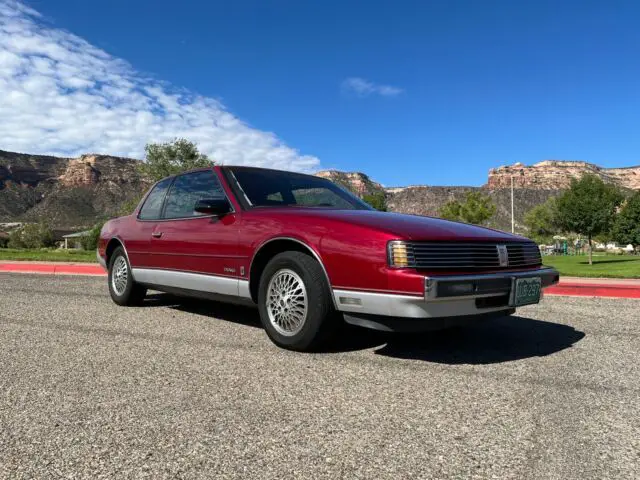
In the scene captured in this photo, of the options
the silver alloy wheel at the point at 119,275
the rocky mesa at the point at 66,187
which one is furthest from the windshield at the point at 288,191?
the rocky mesa at the point at 66,187

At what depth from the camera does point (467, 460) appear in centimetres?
184

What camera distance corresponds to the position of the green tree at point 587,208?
2931 centimetres

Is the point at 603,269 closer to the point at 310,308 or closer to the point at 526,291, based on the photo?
the point at 526,291

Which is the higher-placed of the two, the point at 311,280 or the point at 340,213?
the point at 340,213

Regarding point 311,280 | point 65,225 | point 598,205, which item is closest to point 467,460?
point 311,280

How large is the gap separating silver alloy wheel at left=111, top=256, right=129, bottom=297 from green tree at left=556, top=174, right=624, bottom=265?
2934 cm

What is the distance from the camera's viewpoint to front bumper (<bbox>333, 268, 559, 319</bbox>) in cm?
293

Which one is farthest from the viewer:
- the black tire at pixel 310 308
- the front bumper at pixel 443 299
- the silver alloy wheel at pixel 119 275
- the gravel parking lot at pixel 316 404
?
the silver alloy wheel at pixel 119 275

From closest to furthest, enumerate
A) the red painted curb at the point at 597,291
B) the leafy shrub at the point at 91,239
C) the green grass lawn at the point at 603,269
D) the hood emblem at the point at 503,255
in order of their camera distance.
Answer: the hood emblem at the point at 503,255
the red painted curb at the point at 597,291
the green grass lawn at the point at 603,269
the leafy shrub at the point at 91,239

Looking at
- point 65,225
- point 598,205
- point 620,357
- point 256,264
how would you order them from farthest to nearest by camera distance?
point 65,225 < point 598,205 < point 256,264 < point 620,357

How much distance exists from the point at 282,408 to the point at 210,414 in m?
0.35

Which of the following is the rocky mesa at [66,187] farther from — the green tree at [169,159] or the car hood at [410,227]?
the car hood at [410,227]

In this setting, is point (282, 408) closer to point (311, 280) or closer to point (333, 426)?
point (333, 426)

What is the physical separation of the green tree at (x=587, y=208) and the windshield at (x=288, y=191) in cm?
2861
